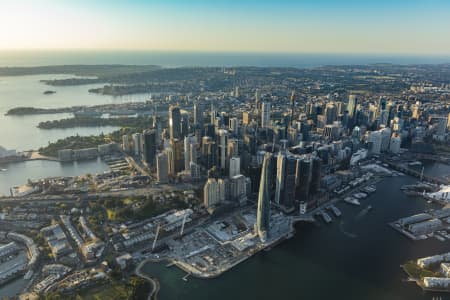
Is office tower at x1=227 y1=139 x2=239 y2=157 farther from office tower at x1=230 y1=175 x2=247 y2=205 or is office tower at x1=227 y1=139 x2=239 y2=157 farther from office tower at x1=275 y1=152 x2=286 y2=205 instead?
office tower at x1=275 y1=152 x2=286 y2=205

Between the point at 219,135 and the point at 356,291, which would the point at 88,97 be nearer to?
the point at 219,135

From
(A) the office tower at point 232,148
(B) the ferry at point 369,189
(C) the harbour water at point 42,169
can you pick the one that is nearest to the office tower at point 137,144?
(C) the harbour water at point 42,169

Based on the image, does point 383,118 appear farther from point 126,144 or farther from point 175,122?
point 126,144

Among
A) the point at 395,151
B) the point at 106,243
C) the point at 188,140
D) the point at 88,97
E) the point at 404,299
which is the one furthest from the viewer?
the point at 88,97

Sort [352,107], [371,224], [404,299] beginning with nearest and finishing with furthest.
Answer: [404,299]
[371,224]
[352,107]

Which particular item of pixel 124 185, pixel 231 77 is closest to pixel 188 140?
pixel 124 185

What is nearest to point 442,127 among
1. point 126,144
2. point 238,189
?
point 238,189

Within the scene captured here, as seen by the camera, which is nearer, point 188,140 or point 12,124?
point 188,140

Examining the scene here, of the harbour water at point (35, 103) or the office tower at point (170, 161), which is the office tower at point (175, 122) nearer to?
the office tower at point (170, 161)
